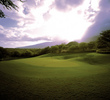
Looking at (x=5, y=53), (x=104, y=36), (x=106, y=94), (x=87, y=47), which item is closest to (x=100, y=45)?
(x=104, y=36)

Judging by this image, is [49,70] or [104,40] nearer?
[49,70]

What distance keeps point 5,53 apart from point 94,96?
30.0 meters

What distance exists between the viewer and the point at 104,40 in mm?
30578

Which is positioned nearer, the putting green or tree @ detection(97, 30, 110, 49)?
the putting green

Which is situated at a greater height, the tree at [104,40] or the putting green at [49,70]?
the tree at [104,40]

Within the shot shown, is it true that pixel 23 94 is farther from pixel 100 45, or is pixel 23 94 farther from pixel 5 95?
pixel 100 45

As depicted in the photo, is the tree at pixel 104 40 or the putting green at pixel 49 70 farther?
the tree at pixel 104 40

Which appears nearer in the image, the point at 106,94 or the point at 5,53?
the point at 106,94

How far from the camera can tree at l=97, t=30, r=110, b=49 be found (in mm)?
29719

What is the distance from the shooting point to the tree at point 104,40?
97.5 ft

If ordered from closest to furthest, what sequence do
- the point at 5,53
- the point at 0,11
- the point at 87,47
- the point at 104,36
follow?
the point at 0,11 < the point at 5,53 < the point at 104,36 < the point at 87,47

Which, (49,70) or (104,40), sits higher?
(104,40)

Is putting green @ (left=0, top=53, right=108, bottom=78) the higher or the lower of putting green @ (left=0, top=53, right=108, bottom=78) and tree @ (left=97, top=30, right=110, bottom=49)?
the lower

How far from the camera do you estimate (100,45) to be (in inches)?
1225
